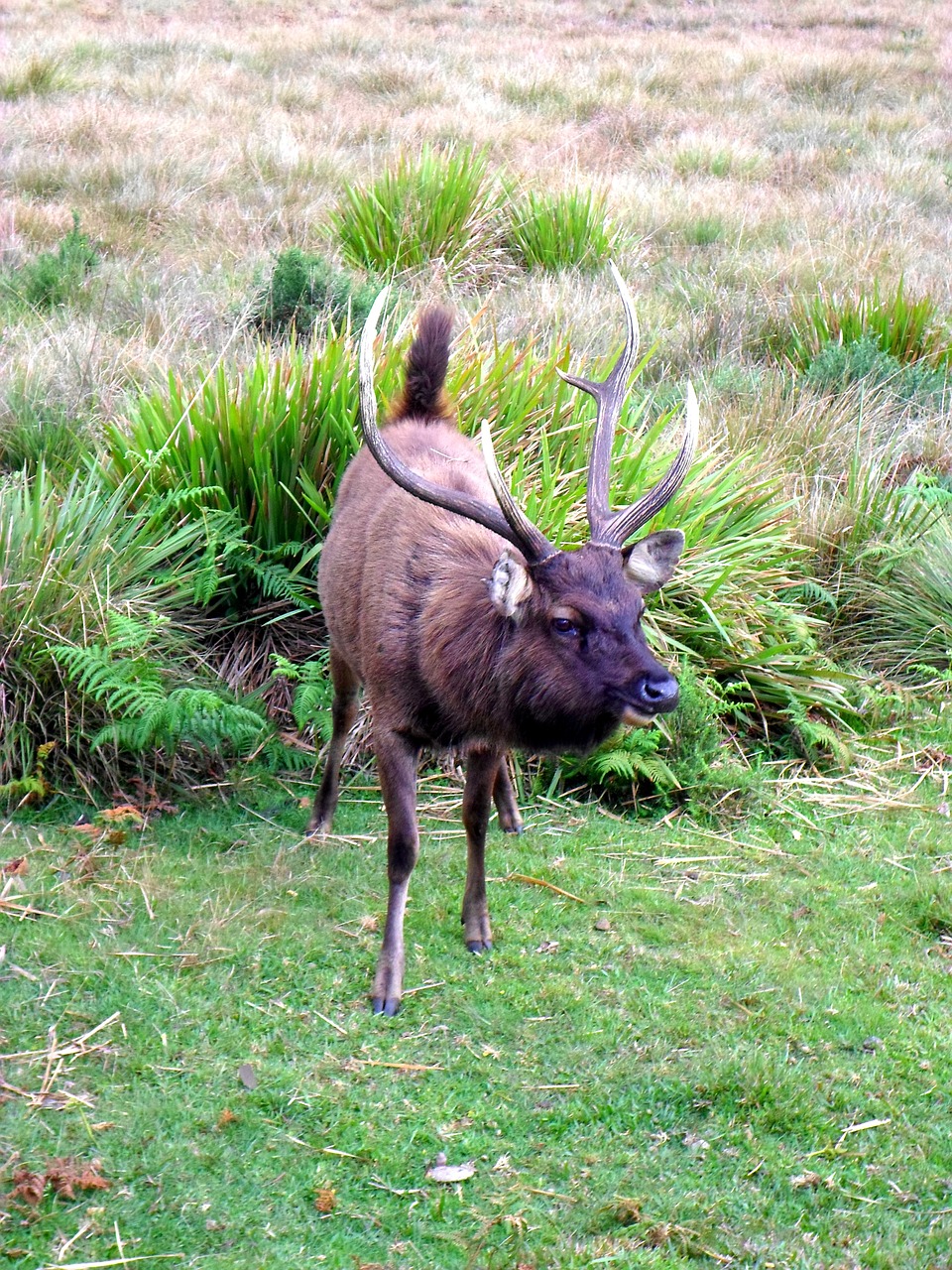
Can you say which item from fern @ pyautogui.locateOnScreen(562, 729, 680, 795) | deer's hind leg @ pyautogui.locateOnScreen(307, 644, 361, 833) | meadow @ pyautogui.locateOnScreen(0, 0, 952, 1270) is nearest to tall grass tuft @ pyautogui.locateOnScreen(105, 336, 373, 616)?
meadow @ pyautogui.locateOnScreen(0, 0, 952, 1270)

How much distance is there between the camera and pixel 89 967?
421cm

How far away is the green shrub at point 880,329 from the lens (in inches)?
358

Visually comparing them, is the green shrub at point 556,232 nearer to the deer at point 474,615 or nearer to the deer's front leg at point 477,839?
the deer at point 474,615

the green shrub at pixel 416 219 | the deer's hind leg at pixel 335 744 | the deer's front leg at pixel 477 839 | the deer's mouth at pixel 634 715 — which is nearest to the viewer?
the deer's mouth at pixel 634 715

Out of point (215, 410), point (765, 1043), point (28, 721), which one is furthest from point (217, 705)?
point (765, 1043)

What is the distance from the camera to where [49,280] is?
898 centimetres

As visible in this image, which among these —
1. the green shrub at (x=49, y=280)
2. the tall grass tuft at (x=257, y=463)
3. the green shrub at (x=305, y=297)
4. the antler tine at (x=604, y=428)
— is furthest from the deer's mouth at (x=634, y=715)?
the green shrub at (x=49, y=280)

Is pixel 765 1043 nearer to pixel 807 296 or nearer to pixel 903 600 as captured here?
pixel 903 600

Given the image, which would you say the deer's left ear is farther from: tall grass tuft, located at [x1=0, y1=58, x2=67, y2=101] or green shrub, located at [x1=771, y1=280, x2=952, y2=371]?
tall grass tuft, located at [x1=0, y1=58, x2=67, y2=101]

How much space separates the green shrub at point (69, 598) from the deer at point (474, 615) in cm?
103

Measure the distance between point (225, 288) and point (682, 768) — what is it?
17.9 ft

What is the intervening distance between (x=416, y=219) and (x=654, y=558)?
645 cm

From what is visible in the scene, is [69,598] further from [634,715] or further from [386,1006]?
[634,715]

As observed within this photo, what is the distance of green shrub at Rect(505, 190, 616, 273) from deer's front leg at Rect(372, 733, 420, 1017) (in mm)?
6619
